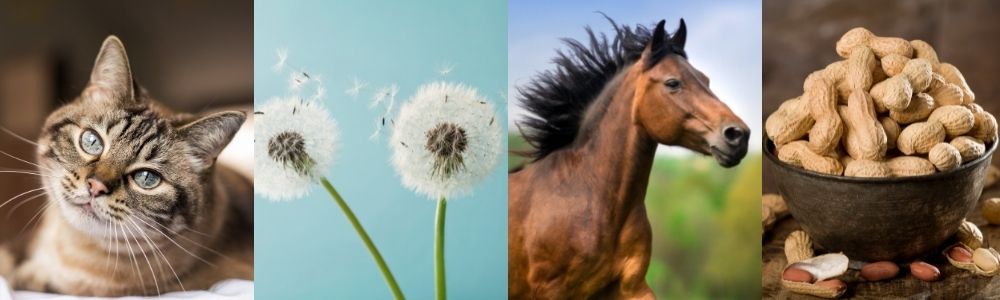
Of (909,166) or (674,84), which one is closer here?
(909,166)

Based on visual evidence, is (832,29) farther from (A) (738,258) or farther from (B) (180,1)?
(B) (180,1)

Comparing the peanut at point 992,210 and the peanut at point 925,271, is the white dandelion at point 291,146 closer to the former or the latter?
the peanut at point 925,271

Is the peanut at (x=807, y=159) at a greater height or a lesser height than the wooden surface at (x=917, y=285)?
greater

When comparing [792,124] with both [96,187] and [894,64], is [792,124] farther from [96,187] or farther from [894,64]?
[96,187]

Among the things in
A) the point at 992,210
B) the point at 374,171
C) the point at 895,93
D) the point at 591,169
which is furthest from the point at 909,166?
the point at 374,171

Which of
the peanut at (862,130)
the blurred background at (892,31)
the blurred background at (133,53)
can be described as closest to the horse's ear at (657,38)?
the blurred background at (892,31)

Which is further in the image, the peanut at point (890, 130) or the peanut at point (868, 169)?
the peanut at point (890, 130)

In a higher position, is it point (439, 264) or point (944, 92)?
point (944, 92)
